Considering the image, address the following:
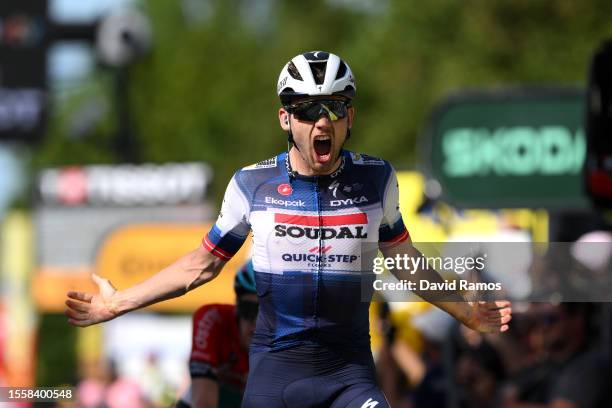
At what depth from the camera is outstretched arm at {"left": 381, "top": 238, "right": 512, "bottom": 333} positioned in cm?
711

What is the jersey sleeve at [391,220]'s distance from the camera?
7137 millimetres

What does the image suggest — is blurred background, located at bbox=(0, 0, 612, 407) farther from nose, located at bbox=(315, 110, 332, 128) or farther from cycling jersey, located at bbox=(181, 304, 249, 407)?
nose, located at bbox=(315, 110, 332, 128)

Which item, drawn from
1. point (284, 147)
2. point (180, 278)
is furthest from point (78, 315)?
point (284, 147)

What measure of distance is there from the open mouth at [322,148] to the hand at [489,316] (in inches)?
36.6

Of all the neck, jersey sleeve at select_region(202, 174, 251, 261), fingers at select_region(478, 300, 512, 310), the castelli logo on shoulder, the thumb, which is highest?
the neck

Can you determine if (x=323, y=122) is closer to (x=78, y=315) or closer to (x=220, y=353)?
(x=78, y=315)

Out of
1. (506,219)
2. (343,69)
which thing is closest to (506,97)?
(506,219)

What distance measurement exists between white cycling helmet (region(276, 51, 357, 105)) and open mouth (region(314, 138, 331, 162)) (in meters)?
0.20

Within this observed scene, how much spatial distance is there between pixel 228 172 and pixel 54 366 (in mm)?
7802

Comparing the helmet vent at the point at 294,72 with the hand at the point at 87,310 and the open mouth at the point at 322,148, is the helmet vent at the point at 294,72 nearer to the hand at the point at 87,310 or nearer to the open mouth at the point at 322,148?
the open mouth at the point at 322,148

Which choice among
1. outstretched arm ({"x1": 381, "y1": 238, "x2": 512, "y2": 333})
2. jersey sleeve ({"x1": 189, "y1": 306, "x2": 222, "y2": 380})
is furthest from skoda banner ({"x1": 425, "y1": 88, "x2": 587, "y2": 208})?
outstretched arm ({"x1": 381, "y1": 238, "x2": 512, "y2": 333})

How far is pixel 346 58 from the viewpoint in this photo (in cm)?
4531

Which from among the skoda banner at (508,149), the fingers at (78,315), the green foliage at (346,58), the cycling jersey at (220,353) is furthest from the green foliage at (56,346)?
the fingers at (78,315)

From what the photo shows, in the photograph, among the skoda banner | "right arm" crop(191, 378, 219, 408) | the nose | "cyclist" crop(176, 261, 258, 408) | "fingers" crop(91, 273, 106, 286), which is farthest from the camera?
the skoda banner
